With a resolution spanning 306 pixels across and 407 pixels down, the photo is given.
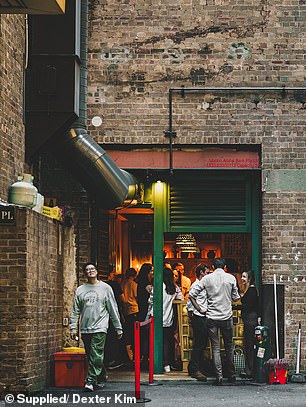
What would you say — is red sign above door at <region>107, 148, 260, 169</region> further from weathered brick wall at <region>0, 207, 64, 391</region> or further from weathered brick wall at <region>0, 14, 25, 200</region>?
weathered brick wall at <region>0, 207, 64, 391</region>

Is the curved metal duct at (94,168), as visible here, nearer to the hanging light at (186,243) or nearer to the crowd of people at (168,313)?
the crowd of people at (168,313)

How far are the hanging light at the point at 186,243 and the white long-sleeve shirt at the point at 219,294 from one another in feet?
9.21

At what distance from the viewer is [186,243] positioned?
776 inches

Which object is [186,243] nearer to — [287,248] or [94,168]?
[287,248]

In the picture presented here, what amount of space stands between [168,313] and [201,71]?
4.20m

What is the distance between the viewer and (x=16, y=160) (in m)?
15.6

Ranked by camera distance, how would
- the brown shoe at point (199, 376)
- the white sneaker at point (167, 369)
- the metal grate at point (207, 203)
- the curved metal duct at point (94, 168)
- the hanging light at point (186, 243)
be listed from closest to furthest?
the curved metal duct at point (94, 168)
the brown shoe at point (199, 376)
the white sneaker at point (167, 369)
the metal grate at point (207, 203)
the hanging light at point (186, 243)

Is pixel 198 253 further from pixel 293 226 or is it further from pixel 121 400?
pixel 121 400

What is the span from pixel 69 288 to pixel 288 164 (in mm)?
4273

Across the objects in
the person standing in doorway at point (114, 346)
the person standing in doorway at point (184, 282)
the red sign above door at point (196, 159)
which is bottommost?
the person standing in doorway at point (114, 346)

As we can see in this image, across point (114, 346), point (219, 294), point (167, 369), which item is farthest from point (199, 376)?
point (114, 346)

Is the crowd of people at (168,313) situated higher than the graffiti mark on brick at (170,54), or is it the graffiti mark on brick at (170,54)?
the graffiti mark on brick at (170,54)

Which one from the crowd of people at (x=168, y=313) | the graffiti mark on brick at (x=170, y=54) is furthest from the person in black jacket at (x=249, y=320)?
the graffiti mark on brick at (x=170, y=54)

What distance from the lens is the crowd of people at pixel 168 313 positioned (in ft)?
49.1
